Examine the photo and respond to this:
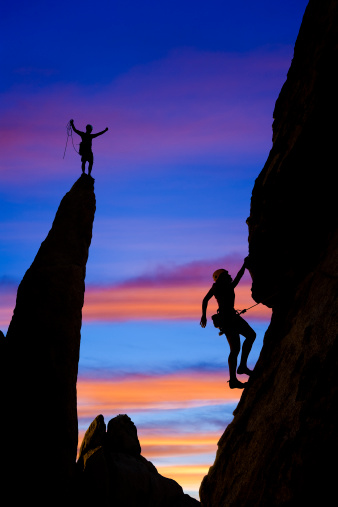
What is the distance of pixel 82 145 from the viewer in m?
26.3

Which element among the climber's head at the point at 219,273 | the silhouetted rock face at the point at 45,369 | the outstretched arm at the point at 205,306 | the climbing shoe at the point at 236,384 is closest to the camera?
the climbing shoe at the point at 236,384

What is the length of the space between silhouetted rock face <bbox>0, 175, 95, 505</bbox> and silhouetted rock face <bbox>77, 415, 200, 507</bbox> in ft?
6.41

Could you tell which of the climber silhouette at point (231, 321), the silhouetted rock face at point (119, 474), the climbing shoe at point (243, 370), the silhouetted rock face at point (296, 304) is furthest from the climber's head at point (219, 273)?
the silhouetted rock face at point (119, 474)

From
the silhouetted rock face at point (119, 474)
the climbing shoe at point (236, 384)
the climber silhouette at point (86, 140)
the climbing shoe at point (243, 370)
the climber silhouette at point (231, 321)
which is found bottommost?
the silhouetted rock face at point (119, 474)

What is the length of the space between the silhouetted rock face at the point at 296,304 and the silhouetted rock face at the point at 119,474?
13.6 metres

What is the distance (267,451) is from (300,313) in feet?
6.95

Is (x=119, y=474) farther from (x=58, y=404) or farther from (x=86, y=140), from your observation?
(x=86, y=140)

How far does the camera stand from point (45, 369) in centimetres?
2231

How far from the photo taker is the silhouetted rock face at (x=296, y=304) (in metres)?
6.99

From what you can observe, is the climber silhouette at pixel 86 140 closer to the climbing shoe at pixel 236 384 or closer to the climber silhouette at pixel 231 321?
the climber silhouette at pixel 231 321

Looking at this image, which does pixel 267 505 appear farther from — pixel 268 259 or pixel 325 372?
pixel 268 259

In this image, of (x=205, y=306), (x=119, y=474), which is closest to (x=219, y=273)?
(x=205, y=306)

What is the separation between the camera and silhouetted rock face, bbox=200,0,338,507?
22.9 ft

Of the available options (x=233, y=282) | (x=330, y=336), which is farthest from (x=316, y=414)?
(x=233, y=282)
